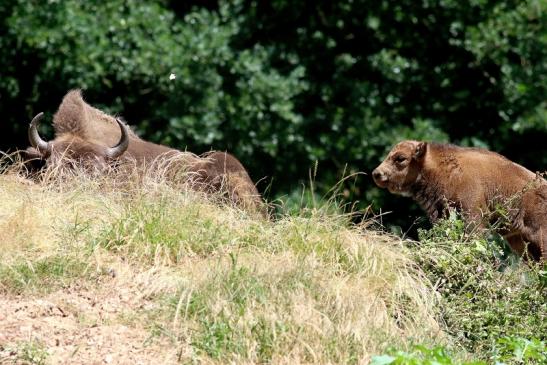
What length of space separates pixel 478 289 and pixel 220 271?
6.38 feet

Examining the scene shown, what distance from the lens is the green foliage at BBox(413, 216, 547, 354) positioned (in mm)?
8438

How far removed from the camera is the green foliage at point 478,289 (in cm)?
844

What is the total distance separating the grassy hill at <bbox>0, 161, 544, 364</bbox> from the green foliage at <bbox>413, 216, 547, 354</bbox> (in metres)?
0.05

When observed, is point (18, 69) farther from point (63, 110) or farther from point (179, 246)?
point (179, 246)

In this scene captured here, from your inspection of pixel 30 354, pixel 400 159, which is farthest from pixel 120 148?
pixel 30 354

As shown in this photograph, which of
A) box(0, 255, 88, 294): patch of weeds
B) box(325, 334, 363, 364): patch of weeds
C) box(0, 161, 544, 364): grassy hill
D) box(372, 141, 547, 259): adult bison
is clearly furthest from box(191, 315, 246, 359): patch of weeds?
box(372, 141, 547, 259): adult bison

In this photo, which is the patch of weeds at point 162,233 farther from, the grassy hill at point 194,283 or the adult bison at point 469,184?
the adult bison at point 469,184

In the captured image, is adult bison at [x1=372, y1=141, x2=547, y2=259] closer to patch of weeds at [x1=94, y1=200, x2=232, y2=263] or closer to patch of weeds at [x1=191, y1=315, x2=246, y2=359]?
patch of weeds at [x1=94, y1=200, x2=232, y2=263]

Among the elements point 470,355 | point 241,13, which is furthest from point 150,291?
point 241,13

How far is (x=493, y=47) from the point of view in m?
19.8

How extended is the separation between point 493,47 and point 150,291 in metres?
12.8

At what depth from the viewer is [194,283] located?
8062mm

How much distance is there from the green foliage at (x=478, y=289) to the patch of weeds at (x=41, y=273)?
8.31 feet

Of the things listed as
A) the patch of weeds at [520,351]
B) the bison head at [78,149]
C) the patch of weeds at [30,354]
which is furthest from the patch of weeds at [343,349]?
the bison head at [78,149]
